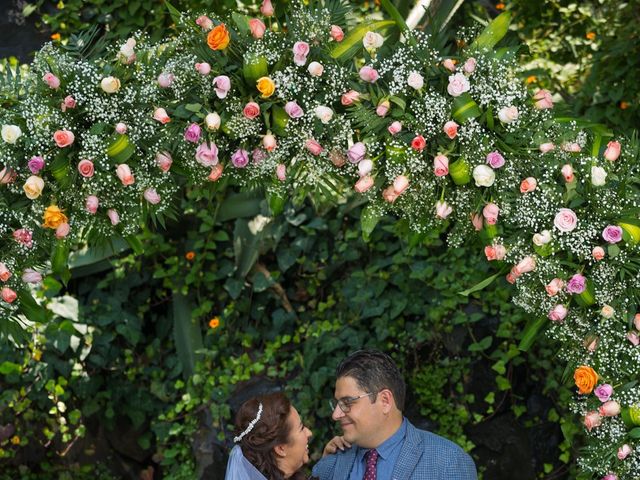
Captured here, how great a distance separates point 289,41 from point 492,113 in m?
0.75

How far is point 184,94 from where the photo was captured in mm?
3398

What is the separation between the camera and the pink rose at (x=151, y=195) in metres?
3.43

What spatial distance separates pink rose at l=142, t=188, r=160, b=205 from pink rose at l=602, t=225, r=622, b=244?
1551mm

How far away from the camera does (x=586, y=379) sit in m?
3.21

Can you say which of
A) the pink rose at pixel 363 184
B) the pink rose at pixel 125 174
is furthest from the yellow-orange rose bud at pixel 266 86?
the pink rose at pixel 125 174

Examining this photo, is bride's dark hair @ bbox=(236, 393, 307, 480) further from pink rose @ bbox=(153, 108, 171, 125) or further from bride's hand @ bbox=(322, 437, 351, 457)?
pink rose @ bbox=(153, 108, 171, 125)

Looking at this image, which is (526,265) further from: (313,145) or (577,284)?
(313,145)

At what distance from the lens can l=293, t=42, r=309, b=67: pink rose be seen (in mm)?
3270

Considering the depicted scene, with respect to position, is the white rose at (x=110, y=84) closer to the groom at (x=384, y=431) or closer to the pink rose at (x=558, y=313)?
the groom at (x=384, y=431)

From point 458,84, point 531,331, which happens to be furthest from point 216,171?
point 531,331

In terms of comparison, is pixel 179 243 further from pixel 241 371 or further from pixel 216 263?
pixel 241 371

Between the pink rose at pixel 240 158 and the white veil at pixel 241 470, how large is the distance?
100 centimetres

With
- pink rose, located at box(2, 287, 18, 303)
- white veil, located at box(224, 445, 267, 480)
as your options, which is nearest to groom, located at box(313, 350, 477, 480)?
white veil, located at box(224, 445, 267, 480)

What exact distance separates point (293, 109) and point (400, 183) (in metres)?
0.45
